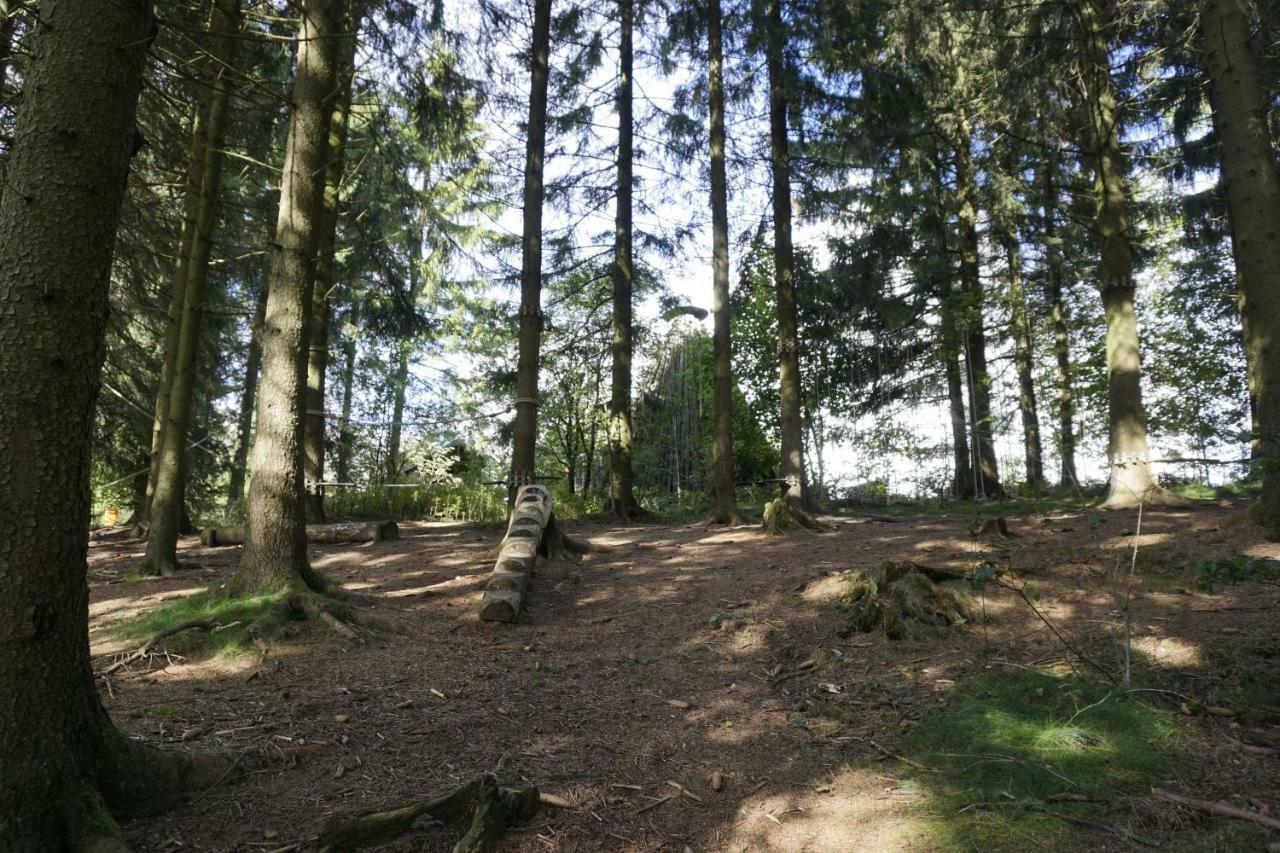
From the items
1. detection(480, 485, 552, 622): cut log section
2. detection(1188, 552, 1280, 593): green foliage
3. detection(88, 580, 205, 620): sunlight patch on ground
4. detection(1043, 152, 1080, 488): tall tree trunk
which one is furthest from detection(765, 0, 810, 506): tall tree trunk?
detection(1188, 552, 1280, 593): green foliage

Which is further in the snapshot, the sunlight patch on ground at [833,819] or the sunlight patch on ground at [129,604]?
the sunlight patch on ground at [129,604]

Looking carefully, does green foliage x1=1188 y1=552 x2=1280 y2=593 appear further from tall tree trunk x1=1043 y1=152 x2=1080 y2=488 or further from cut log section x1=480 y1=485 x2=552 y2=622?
tall tree trunk x1=1043 y1=152 x2=1080 y2=488

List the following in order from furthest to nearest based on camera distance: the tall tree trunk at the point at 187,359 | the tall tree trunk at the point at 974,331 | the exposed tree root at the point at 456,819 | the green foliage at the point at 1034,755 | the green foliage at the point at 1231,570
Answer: the tall tree trunk at the point at 974,331
the tall tree trunk at the point at 187,359
the green foliage at the point at 1231,570
the green foliage at the point at 1034,755
the exposed tree root at the point at 456,819

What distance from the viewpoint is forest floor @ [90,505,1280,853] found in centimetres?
252

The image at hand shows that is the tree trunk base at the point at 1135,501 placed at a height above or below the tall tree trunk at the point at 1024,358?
below

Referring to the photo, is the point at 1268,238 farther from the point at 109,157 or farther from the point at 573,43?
the point at 573,43

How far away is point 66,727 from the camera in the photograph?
91.0 inches

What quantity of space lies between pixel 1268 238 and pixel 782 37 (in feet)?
26.2

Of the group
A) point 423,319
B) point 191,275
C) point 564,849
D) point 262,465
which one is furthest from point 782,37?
point 564,849

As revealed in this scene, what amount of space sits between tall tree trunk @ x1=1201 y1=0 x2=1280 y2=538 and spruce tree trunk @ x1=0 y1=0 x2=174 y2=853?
7.60 meters

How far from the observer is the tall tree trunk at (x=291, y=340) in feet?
17.2

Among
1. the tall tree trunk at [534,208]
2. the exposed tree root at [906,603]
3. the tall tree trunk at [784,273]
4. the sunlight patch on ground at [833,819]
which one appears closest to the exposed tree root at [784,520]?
the tall tree trunk at [784,273]

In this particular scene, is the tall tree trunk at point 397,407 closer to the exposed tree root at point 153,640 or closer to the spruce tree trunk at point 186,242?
the spruce tree trunk at point 186,242

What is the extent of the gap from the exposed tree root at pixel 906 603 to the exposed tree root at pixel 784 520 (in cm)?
436
